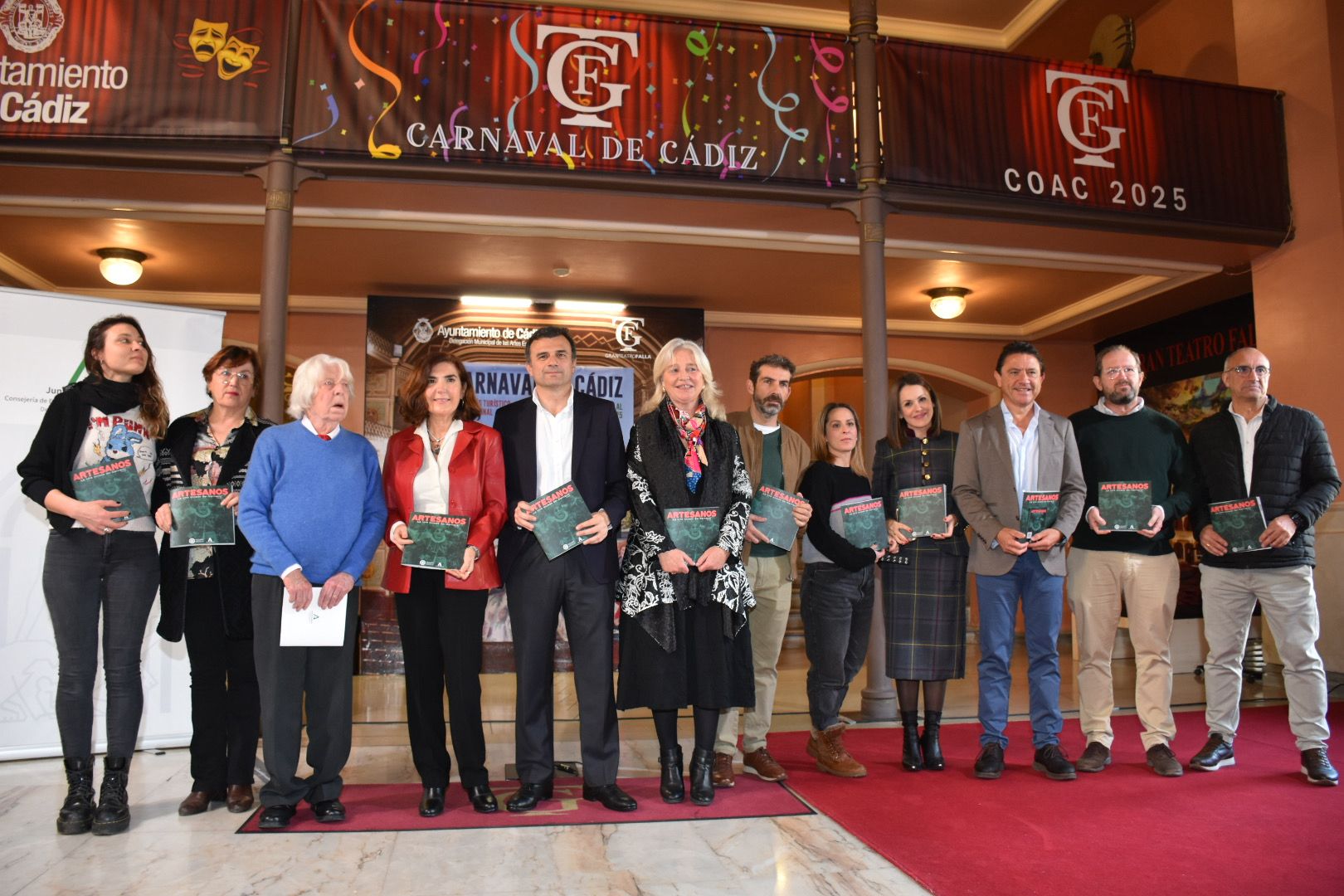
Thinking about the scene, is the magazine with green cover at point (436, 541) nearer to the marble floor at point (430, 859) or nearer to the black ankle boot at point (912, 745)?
the marble floor at point (430, 859)

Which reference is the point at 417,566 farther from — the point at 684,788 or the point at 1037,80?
the point at 1037,80

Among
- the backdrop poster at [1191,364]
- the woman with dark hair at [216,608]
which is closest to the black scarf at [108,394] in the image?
the woman with dark hair at [216,608]

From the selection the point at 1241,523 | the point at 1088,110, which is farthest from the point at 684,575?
the point at 1088,110

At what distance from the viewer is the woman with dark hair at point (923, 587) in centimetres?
346

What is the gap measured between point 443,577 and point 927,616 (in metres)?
1.83

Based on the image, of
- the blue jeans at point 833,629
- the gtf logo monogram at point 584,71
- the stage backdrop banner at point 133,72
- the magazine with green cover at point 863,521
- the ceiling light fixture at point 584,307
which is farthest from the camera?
the ceiling light fixture at point 584,307

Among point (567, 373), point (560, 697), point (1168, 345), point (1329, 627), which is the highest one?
point (1168, 345)

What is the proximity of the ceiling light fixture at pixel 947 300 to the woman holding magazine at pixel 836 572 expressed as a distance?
4.29m

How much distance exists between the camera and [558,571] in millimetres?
2951

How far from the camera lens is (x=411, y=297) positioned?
747cm

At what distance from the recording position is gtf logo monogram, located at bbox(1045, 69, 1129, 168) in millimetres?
5566

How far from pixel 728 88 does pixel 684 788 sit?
3.89m

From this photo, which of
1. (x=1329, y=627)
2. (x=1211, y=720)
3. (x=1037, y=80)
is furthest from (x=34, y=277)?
(x=1329, y=627)

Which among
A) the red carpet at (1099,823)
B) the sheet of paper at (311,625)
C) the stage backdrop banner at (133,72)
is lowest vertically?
the red carpet at (1099,823)
